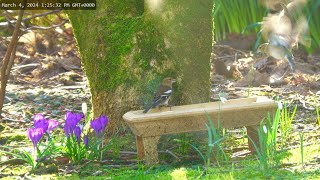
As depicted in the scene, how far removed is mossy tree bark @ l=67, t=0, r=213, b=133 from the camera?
5070 millimetres

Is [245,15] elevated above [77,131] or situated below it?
above

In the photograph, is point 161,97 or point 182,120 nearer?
point 182,120

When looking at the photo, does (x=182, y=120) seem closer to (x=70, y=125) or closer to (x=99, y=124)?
(x=99, y=124)

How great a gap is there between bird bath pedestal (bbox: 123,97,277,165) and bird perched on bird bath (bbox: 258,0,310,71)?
2.85 metres

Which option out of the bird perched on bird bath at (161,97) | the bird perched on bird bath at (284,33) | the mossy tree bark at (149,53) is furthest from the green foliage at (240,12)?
the bird perched on bird bath at (161,97)

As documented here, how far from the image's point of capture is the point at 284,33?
7496mm

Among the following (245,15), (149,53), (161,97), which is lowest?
(161,97)

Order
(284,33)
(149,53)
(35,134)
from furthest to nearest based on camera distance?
(284,33) → (149,53) → (35,134)

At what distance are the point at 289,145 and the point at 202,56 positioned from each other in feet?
2.82

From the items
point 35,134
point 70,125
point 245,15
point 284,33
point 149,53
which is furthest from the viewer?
point 245,15

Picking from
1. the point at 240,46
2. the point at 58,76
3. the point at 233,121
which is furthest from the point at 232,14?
the point at 233,121

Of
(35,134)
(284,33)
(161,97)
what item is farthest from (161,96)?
(284,33)

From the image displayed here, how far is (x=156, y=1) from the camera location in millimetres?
5129

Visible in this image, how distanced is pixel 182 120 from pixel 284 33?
3.28 m
